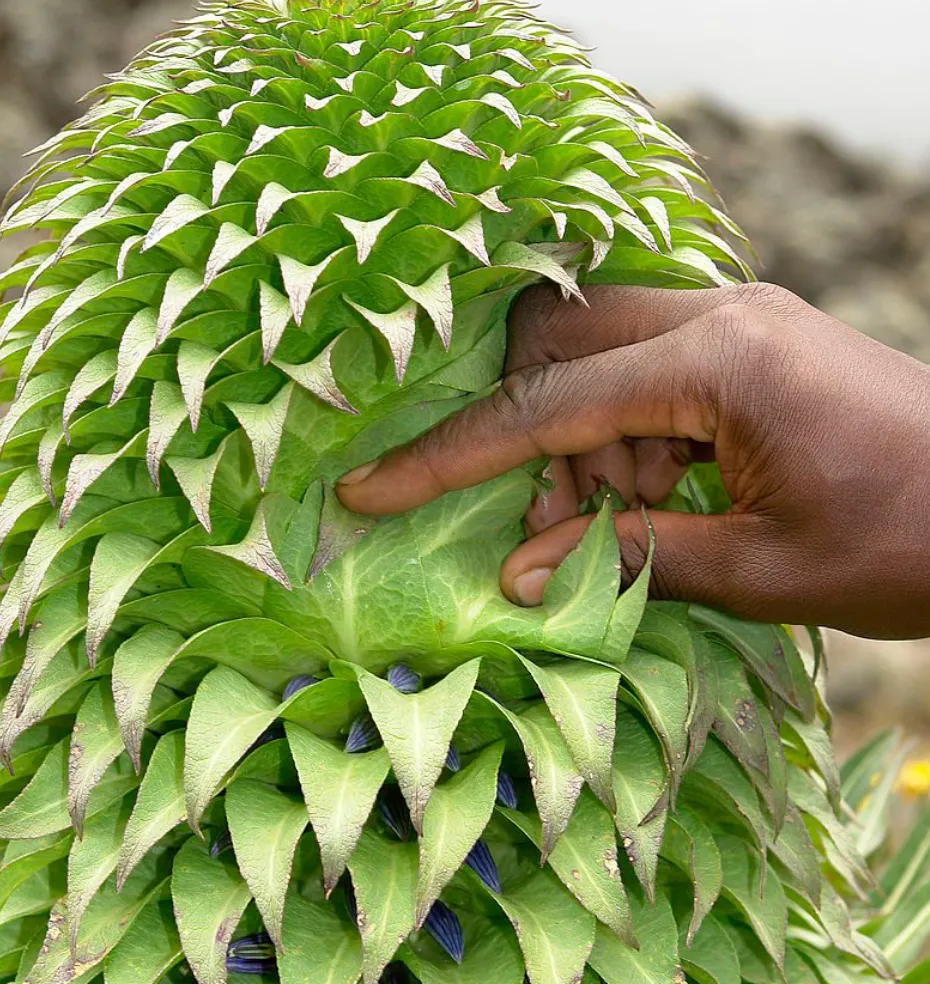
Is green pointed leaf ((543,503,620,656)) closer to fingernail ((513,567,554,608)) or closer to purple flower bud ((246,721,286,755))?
fingernail ((513,567,554,608))

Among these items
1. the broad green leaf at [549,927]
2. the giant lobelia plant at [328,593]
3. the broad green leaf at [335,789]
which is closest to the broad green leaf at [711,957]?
the giant lobelia plant at [328,593]

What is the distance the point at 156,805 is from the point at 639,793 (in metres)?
0.43

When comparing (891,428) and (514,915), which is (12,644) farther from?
(891,428)

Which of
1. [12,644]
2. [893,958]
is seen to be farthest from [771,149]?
[12,644]

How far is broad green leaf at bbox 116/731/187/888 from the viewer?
0.99 metres

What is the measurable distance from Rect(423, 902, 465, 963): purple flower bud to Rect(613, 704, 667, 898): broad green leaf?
0.19 m

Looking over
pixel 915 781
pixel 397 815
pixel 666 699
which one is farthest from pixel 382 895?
pixel 915 781

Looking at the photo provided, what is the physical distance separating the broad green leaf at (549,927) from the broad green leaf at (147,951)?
0.31 metres

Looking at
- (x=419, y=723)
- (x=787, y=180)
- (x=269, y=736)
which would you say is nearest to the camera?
(x=419, y=723)

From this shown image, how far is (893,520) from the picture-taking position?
1.14 meters

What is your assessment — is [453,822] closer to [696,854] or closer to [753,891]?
[696,854]

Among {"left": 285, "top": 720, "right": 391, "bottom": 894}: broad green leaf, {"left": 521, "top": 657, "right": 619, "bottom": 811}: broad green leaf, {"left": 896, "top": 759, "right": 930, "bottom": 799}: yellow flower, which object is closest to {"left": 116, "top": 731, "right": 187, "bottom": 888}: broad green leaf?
{"left": 285, "top": 720, "right": 391, "bottom": 894}: broad green leaf

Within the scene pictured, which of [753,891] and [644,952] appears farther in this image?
[753,891]

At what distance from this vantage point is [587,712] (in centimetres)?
100
